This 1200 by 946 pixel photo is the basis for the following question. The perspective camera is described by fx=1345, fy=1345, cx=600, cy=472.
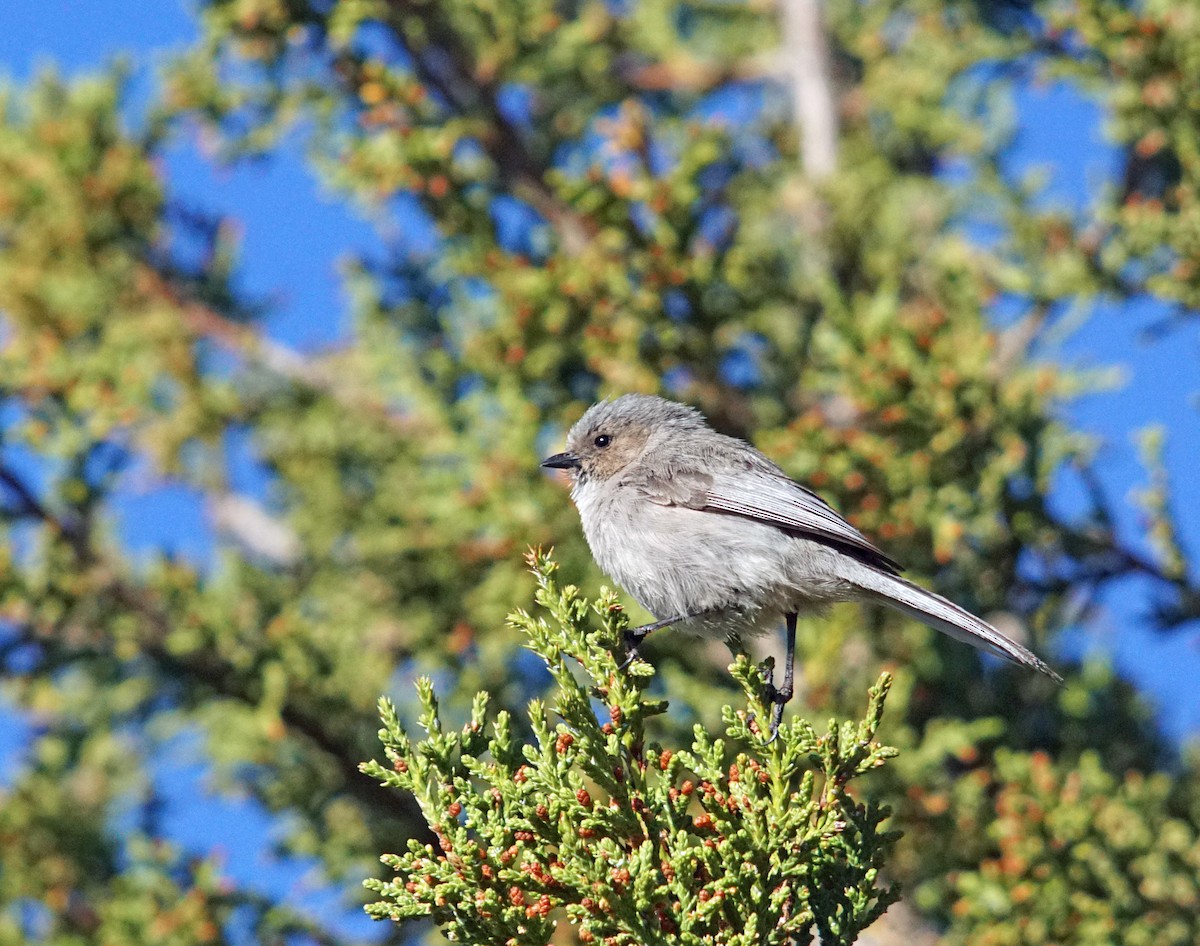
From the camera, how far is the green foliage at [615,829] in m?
3.58

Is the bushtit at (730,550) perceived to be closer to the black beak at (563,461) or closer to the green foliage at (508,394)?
the black beak at (563,461)

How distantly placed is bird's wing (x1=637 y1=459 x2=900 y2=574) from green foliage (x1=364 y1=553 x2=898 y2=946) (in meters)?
1.34

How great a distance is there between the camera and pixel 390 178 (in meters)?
7.58

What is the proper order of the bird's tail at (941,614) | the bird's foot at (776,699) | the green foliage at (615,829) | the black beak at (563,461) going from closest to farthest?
the green foliage at (615,829), the bird's tail at (941,614), the bird's foot at (776,699), the black beak at (563,461)

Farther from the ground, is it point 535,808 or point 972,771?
point 972,771

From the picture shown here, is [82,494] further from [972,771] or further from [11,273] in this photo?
[972,771]

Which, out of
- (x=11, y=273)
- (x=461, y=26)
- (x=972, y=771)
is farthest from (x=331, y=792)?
(x=461, y=26)

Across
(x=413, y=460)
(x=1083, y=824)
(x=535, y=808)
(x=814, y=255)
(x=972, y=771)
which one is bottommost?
(x=535, y=808)

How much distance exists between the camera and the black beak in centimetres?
576

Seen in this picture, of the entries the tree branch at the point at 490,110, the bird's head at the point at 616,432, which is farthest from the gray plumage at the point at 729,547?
the tree branch at the point at 490,110

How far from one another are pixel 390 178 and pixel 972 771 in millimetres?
4489

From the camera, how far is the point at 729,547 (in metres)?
5.13

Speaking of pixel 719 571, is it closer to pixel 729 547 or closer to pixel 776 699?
pixel 729 547

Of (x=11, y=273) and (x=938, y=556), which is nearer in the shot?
(x=938, y=556)
